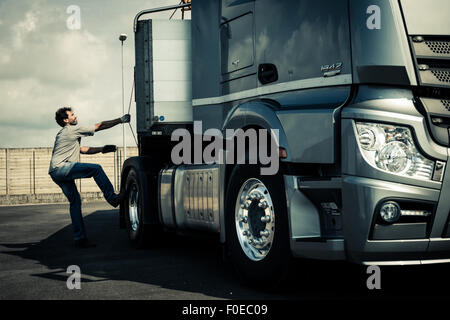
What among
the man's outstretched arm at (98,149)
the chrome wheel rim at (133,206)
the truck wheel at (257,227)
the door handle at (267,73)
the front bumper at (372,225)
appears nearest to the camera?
the front bumper at (372,225)

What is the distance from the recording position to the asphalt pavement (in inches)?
204

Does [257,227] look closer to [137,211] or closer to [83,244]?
[137,211]

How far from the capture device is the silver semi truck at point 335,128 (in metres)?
4.34

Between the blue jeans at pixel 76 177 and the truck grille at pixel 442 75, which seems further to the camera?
the blue jeans at pixel 76 177

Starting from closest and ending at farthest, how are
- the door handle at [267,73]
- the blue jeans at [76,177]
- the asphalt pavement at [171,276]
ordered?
the asphalt pavement at [171,276] → the door handle at [267,73] → the blue jeans at [76,177]

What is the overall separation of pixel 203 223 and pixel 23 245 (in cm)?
409

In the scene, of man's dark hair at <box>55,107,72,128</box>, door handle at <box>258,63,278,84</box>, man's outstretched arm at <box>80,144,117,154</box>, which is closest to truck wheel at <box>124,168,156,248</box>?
man's outstretched arm at <box>80,144,117,154</box>

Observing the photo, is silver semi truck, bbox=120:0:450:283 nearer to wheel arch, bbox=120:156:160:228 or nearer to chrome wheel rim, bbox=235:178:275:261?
chrome wheel rim, bbox=235:178:275:261

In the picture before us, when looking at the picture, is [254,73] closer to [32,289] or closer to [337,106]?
[337,106]

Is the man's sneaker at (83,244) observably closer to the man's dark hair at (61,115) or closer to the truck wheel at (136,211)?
the truck wheel at (136,211)

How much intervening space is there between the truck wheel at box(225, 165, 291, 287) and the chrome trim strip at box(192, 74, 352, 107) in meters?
0.66

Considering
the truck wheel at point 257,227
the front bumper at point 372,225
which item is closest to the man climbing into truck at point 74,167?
the truck wheel at point 257,227

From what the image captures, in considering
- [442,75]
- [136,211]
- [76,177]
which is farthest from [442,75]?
[76,177]
